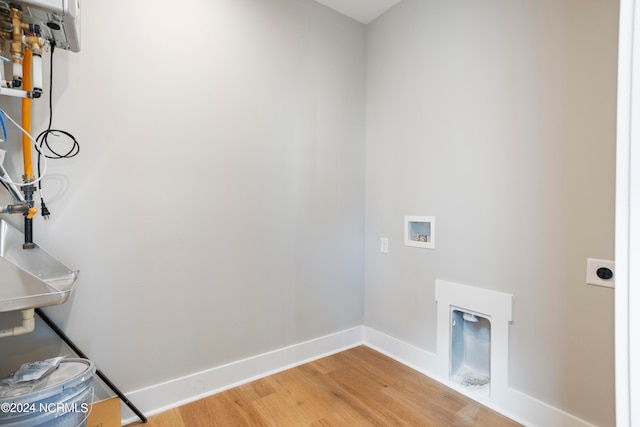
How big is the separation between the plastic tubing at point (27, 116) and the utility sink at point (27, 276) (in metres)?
0.25

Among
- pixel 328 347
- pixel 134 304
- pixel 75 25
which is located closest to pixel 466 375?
pixel 328 347

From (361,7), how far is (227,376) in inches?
110

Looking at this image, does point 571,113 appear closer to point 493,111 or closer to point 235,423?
point 493,111

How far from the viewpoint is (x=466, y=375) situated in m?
1.93

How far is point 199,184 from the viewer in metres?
1.79

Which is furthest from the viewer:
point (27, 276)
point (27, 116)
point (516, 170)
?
→ point (516, 170)

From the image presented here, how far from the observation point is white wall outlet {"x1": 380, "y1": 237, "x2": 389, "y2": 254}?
7.77 ft

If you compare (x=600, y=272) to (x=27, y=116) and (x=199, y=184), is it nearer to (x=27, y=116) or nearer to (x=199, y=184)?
(x=199, y=184)

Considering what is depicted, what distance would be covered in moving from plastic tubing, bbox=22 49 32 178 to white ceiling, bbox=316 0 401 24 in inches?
72.1

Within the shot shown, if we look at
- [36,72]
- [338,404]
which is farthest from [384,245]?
[36,72]

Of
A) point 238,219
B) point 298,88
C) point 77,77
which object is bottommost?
point 238,219

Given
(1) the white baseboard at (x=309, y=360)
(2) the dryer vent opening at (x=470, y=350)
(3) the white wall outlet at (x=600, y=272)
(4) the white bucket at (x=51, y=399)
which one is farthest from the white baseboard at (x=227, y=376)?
(3) the white wall outlet at (x=600, y=272)

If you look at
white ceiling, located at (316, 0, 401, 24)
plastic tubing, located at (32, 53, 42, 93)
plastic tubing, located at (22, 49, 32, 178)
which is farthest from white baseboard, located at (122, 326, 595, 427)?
white ceiling, located at (316, 0, 401, 24)

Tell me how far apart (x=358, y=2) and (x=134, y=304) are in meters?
2.53
